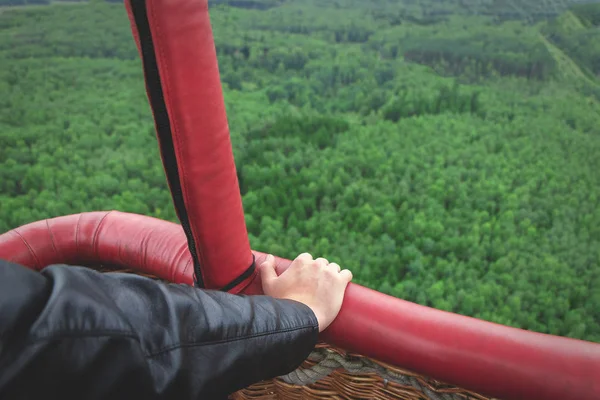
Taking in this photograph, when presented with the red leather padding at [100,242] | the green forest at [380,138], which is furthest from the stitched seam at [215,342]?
the green forest at [380,138]

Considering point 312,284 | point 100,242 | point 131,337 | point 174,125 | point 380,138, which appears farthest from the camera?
point 380,138

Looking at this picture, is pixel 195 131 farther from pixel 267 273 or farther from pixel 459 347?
pixel 459 347

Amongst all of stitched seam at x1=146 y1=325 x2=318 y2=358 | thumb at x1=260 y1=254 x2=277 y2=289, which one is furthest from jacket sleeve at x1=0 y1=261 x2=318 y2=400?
thumb at x1=260 y1=254 x2=277 y2=289

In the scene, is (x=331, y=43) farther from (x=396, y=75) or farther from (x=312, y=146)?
(x=312, y=146)

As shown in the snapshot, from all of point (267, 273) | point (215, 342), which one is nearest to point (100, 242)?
point (267, 273)

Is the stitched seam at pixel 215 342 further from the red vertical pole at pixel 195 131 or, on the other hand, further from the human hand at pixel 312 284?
the red vertical pole at pixel 195 131

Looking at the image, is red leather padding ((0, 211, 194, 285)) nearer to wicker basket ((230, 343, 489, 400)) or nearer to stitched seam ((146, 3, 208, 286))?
stitched seam ((146, 3, 208, 286))
